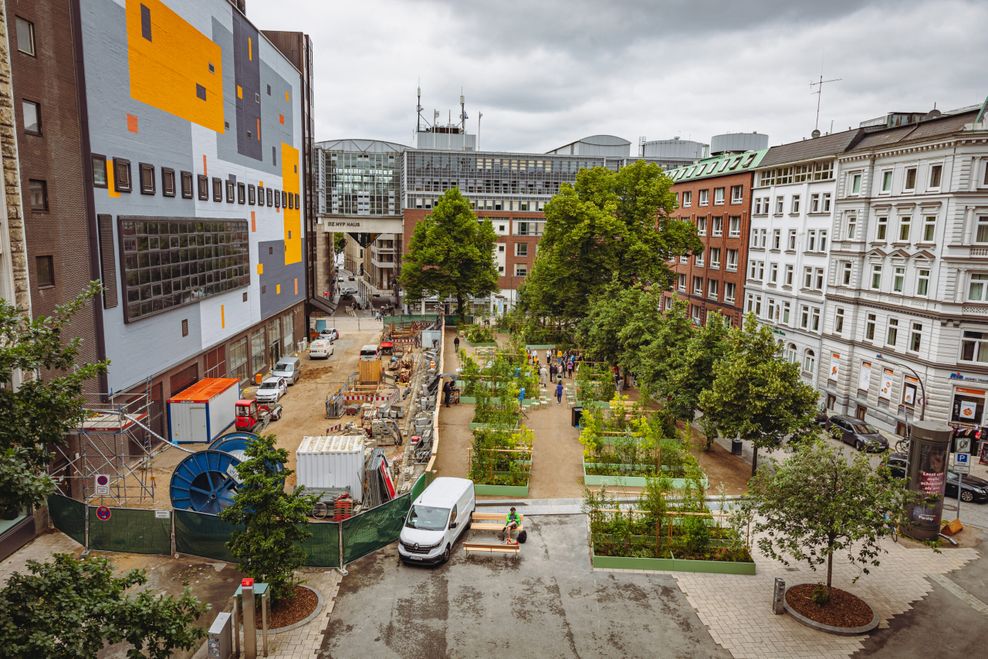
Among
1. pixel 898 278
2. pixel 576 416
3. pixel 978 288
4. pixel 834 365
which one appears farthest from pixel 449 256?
pixel 978 288

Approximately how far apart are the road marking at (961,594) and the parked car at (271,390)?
103ft

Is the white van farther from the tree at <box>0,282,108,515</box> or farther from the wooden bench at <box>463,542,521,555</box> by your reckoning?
the tree at <box>0,282,108,515</box>

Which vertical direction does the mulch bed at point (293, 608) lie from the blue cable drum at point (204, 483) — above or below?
below

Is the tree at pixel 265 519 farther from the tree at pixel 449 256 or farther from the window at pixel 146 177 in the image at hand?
the tree at pixel 449 256

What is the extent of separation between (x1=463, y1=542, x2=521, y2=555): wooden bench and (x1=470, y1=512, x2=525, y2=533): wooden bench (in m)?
0.88

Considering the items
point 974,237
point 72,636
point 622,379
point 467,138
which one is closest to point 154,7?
point 72,636

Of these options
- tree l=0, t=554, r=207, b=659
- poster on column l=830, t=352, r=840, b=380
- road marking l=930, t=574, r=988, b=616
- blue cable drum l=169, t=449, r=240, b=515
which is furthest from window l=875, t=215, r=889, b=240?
tree l=0, t=554, r=207, b=659

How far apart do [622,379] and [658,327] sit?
7784 millimetres

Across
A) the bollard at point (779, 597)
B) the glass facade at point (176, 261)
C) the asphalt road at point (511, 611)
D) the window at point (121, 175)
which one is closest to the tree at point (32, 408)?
the asphalt road at point (511, 611)

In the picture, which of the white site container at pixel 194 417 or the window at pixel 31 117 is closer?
the window at pixel 31 117

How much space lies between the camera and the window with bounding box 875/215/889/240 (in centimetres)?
3619

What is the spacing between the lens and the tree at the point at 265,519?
1527 centimetres

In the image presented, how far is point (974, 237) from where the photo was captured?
31219mm

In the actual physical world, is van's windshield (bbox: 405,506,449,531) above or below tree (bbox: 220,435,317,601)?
below
